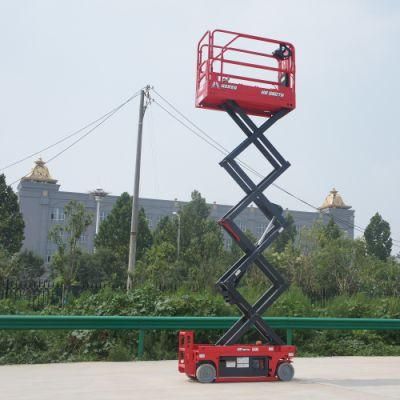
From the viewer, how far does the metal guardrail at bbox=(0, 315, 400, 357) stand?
11461 millimetres

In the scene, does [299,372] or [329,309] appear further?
[329,309]

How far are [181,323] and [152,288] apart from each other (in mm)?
2208

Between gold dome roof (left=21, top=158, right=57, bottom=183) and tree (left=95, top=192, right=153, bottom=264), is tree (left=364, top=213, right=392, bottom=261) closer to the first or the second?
tree (left=95, top=192, right=153, bottom=264)

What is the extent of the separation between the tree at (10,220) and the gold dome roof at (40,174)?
35.1 metres

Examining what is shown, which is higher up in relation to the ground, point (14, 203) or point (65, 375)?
point (14, 203)

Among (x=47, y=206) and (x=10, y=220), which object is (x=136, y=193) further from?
(x=47, y=206)

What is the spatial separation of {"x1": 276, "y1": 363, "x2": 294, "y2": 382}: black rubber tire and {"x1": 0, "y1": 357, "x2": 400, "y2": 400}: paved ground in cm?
16

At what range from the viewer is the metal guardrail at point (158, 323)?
451 inches

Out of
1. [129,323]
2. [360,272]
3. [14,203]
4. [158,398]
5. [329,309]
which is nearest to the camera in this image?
[158,398]

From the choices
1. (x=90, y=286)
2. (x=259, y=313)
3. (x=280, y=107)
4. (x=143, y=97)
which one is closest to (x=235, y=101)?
(x=280, y=107)

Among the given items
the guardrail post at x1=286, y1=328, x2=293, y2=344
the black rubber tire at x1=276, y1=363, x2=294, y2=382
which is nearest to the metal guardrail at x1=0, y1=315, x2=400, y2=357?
the guardrail post at x1=286, y1=328, x2=293, y2=344

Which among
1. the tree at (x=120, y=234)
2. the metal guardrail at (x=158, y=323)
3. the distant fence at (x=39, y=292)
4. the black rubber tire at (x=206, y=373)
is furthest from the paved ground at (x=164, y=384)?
the tree at (x=120, y=234)

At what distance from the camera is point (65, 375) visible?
1011 centimetres

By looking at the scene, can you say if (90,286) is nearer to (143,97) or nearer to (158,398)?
(158,398)
